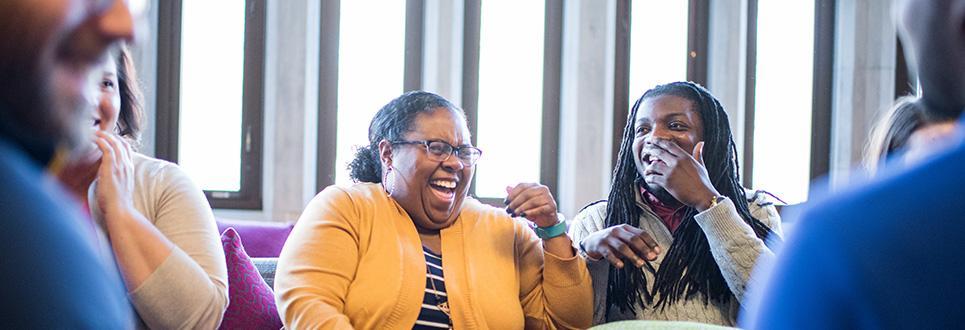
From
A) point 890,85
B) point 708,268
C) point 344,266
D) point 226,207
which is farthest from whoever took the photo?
point 890,85

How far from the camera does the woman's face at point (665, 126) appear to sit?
2379 mm

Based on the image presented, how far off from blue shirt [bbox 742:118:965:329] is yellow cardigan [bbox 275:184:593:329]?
155 cm

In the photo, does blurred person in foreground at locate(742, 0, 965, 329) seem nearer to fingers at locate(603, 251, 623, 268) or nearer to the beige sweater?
the beige sweater

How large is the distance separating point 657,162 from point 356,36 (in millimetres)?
3184

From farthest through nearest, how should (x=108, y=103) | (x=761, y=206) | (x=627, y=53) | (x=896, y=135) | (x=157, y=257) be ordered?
1. (x=627, y=53)
2. (x=761, y=206)
3. (x=896, y=135)
4. (x=108, y=103)
5. (x=157, y=257)

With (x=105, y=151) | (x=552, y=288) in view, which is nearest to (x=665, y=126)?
(x=552, y=288)

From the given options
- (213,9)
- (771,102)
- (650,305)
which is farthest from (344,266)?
(771,102)

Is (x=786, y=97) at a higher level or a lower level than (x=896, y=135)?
higher

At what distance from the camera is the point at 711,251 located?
218 cm

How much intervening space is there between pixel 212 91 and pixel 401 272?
11.0ft

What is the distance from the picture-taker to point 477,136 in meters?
5.29

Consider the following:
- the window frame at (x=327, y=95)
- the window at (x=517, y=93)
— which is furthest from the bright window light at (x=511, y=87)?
the window frame at (x=327, y=95)

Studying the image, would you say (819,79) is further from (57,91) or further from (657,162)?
(57,91)

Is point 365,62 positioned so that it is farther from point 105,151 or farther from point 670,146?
point 105,151
